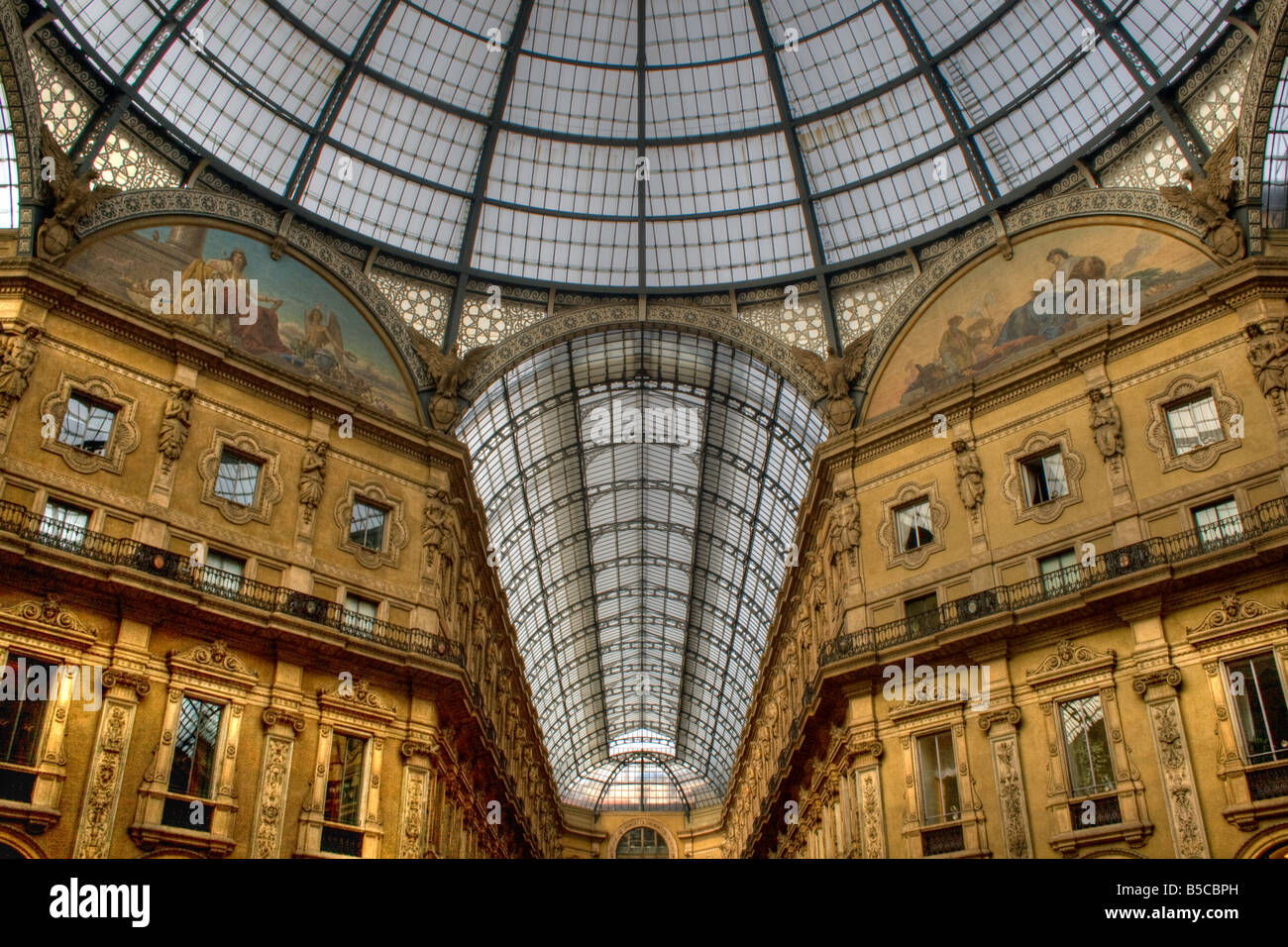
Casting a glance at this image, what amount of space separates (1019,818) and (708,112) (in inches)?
1087

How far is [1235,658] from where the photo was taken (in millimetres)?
23922

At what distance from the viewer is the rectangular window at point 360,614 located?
29.4 m

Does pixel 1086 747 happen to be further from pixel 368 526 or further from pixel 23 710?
pixel 23 710

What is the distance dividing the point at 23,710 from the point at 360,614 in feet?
29.8

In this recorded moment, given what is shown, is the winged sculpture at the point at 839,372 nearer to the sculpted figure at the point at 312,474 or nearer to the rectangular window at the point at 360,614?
the rectangular window at the point at 360,614

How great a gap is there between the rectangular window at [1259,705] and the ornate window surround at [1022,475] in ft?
20.5

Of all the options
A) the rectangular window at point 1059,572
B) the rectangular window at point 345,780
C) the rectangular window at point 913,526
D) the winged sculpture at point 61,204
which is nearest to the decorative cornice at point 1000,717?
the rectangular window at point 1059,572

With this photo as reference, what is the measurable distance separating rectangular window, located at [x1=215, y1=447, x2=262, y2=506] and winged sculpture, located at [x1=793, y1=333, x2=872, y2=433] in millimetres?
18885

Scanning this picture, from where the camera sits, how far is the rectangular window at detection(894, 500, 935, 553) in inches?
1237

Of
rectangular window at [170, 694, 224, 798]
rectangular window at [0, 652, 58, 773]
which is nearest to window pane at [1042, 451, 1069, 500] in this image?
rectangular window at [170, 694, 224, 798]

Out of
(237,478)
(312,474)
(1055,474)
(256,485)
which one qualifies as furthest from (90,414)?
(1055,474)
